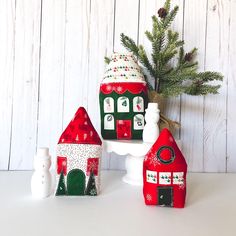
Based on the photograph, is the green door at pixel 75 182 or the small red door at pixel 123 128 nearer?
the green door at pixel 75 182

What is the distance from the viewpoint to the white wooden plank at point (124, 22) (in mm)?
973

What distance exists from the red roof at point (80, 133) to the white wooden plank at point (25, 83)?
0.31 m

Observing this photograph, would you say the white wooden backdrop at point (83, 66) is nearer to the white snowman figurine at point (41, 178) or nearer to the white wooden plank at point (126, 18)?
the white wooden plank at point (126, 18)

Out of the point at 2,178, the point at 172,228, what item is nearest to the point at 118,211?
the point at 172,228

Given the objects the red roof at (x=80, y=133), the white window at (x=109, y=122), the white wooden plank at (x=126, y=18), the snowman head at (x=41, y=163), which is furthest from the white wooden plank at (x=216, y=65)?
the snowman head at (x=41, y=163)

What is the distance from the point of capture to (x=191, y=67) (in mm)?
887

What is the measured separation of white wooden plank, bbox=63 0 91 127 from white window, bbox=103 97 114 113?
→ 16 centimetres

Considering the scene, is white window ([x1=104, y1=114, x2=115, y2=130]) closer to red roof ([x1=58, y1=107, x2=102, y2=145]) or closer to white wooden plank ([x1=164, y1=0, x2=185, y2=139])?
red roof ([x1=58, y1=107, x2=102, y2=145])

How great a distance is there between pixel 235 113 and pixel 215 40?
261 mm

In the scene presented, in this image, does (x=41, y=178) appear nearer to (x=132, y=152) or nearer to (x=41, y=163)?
(x=41, y=163)

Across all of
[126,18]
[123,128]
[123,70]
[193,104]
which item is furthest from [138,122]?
[126,18]

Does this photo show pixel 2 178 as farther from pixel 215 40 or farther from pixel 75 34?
pixel 215 40

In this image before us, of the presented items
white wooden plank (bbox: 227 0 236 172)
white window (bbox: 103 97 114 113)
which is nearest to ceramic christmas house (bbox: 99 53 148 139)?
white window (bbox: 103 97 114 113)

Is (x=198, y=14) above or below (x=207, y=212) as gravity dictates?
above
